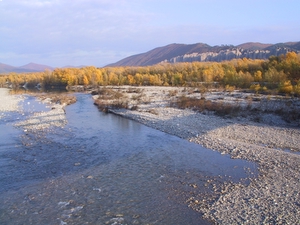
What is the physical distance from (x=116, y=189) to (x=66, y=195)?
1.24 meters

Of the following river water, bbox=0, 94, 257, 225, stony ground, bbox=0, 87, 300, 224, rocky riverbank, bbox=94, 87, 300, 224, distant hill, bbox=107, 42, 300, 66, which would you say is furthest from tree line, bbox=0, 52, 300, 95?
distant hill, bbox=107, 42, 300, 66

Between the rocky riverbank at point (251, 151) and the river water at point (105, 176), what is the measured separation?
50 centimetres

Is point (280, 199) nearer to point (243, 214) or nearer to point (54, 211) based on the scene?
point (243, 214)

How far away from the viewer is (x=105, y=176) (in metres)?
7.96

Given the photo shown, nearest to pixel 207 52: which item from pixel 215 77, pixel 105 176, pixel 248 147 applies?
pixel 215 77

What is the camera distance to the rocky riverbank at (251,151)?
5844 mm

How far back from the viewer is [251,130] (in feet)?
44.2

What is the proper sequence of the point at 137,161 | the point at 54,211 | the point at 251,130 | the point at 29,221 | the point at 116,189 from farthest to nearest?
the point at 251,130, the point at 137,161, the point at 116,189, the point at 54,211, the point at 29,221

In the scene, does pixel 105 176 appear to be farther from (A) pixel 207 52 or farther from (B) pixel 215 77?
(A) pixel 207 52

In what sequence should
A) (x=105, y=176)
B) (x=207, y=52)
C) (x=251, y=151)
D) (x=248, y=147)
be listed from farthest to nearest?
(x=207, y=52)
(x=248, y=147)
(x=251, y=151)
(x=105, y=176)

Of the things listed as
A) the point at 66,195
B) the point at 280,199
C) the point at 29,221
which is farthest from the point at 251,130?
the point at 29,221

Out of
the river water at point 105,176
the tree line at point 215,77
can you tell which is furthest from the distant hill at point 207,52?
the river water at point 105,176

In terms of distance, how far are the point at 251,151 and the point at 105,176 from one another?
5466mm

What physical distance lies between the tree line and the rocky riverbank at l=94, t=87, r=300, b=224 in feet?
32.3
